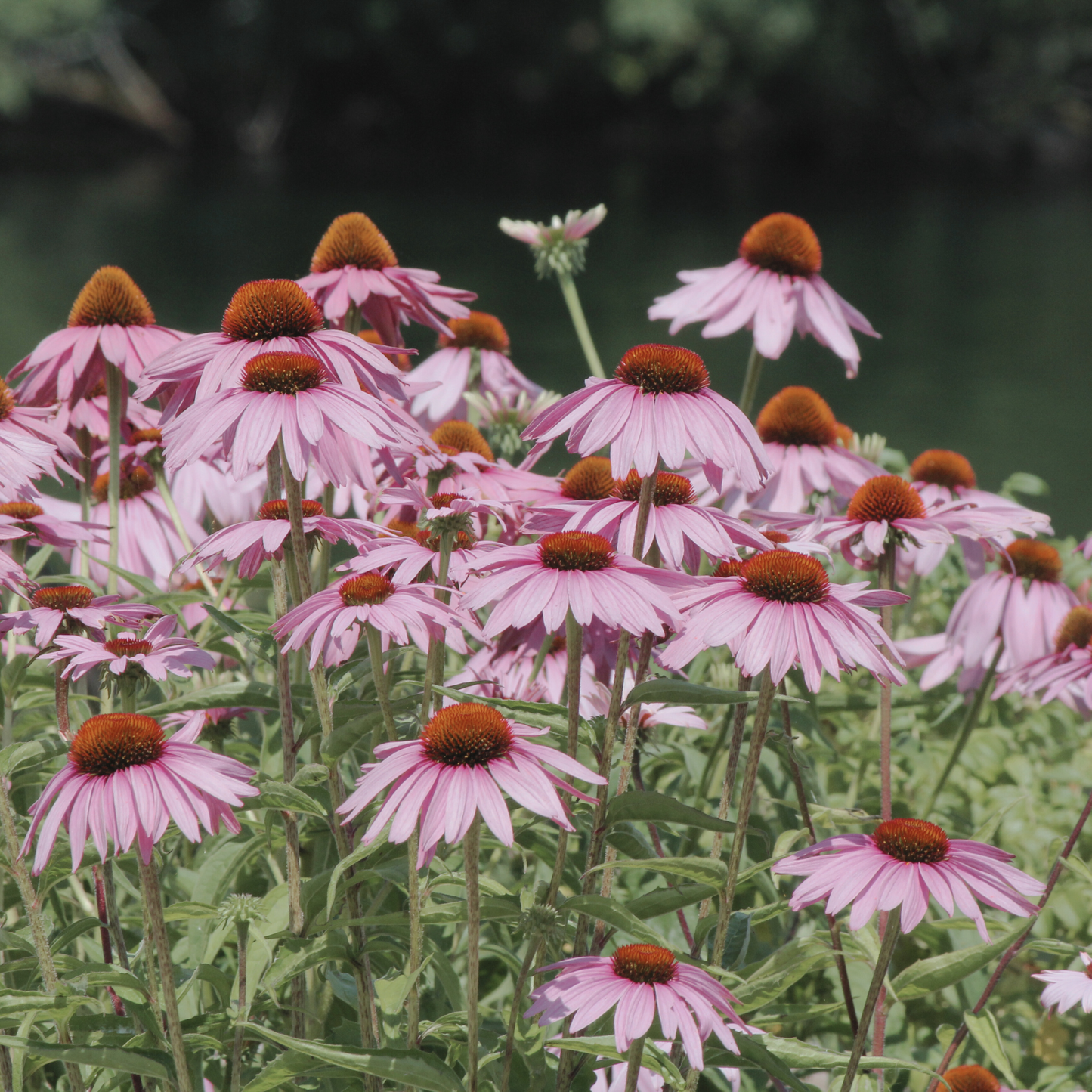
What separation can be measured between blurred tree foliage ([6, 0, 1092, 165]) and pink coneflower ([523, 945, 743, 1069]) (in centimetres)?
2551

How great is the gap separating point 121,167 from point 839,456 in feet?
102

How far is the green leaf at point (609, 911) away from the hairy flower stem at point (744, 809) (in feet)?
0.38

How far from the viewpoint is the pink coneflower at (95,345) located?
1.85 meters

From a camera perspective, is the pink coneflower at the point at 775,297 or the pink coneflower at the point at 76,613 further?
the pink coneflower at the point at 775,297

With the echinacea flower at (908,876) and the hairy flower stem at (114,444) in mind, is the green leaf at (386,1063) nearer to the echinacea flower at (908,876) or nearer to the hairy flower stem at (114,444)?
the echinacea flower at (908,876)

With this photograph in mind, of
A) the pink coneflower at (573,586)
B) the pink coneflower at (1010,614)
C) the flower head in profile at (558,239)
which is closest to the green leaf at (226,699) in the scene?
the pink coneflower at (573,586)

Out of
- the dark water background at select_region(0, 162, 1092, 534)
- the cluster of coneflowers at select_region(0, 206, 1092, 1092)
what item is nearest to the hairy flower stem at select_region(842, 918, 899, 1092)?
the cluster of coneflowers at select_region(0, 206, 1092, 1092)

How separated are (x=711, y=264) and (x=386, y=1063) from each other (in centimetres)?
1557

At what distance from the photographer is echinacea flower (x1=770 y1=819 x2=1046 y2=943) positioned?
1.20 metres

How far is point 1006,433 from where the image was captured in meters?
9.20

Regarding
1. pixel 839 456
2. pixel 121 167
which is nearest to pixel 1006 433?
pixel 839 456

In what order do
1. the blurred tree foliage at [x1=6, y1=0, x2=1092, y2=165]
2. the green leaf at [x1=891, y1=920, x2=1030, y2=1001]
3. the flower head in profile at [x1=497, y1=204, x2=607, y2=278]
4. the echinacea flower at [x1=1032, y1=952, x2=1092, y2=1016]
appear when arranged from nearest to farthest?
the green leaf at [x1=891, y1=920, x2=1030, y2=1001]
the echinacea flower at [x1=1032, y1=952, x2=1092, y2=1016]
the flower head in profile at [x1=497, y1=204, x2=607, y2=278]
the blurred tree foliage at [x1=6, y1=0, x2=1092, y2=165]

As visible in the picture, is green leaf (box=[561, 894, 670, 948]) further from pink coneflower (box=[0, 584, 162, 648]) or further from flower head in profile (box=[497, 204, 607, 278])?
→ flower head in profile (box=[497, 204, 607, 278])

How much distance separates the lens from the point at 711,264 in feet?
52.7
